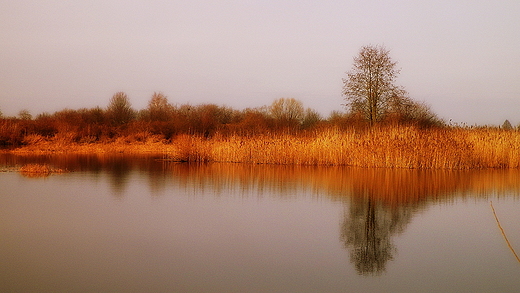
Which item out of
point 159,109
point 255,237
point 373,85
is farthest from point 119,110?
point 255,237

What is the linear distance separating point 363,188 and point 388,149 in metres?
6.88

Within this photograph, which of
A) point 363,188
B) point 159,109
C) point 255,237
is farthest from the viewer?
point 159,109

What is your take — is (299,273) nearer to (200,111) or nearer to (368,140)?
(368,140)

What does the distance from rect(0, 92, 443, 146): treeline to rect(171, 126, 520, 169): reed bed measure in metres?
1.39

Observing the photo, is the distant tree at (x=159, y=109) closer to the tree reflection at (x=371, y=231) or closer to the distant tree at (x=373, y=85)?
the distant tree at (x=373, y=85)

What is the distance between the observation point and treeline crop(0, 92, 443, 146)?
1070 inches

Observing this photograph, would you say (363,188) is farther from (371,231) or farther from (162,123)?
(162,123)

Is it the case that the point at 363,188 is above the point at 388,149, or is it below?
below

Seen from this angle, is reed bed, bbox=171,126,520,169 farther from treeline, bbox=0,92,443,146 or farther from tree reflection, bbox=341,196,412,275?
tree reflection, bbox=341,196,412,275

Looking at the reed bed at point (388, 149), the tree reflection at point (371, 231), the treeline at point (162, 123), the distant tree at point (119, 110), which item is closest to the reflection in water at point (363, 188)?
the tree reflection at point (371, 231)

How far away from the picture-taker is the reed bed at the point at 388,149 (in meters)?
18.2

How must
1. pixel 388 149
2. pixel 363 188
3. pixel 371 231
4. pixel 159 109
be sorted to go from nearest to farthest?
pixel 371 231
pixel 363 188
pixel 388 149
pixel 159 109

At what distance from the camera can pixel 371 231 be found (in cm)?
728

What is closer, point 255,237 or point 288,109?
point 255,237
